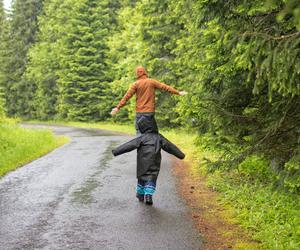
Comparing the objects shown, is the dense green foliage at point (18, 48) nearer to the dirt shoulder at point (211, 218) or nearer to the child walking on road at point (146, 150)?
the dirt shoulder at point (211, 218)

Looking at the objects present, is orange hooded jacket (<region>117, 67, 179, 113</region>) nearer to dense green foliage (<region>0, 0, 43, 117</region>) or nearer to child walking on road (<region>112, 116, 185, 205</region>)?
child walking on road (<region>112, 116, 185, 205</region>)

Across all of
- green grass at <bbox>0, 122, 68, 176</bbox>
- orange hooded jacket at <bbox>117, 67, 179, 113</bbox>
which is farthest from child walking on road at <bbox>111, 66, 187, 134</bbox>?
green grass at <bbox>0, 122, 68, 176</bbox>

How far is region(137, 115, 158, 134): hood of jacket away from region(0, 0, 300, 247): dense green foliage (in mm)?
823

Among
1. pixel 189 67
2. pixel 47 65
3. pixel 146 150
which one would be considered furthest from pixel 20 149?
pixel 47 65

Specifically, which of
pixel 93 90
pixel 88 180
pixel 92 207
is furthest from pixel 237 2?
pixel 93 90

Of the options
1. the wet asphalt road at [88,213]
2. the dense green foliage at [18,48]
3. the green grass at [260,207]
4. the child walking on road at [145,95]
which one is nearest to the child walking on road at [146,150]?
the child walking on road at [145,95]

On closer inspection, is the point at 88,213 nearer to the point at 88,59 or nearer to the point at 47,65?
the point at 88,59

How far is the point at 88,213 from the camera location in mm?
6906

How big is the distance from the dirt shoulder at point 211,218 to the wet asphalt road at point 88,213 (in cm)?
17

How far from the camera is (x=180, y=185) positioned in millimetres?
9242

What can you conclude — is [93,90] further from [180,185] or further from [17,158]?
[180,185]

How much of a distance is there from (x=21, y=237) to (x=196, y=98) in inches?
151

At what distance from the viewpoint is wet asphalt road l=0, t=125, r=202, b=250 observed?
5.58 m

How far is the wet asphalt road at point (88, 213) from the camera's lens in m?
5.58
